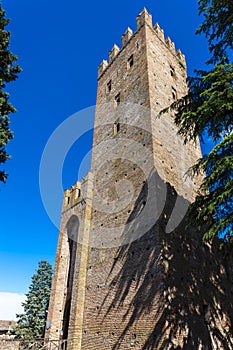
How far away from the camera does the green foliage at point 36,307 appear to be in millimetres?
20172

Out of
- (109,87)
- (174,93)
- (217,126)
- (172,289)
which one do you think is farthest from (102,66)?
(172,289)

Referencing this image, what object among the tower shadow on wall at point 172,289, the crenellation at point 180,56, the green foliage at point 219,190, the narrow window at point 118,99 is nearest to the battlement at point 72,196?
the tower shadow on wall at point 172,289

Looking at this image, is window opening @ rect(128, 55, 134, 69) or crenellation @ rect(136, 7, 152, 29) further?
crenellation @ rect(136, 7, 152, 29)

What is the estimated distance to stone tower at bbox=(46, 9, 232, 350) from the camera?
343 inches

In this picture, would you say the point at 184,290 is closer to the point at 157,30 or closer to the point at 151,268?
the point at 151,268

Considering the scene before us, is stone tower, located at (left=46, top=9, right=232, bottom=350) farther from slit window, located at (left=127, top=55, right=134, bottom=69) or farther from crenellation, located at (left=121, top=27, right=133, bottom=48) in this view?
crenellation, located at (left=121, top=27, right=133, bottom=48)

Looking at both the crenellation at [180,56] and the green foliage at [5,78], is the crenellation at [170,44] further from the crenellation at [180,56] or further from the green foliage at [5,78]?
the green foliage at [5,78]

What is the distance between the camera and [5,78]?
9.43 metres

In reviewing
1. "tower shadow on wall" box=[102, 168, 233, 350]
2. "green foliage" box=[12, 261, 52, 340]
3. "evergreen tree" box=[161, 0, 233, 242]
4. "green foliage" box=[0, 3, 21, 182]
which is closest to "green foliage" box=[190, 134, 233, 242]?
"evergreen tree" box=[161, 0, 233, 242]

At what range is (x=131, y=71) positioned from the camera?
53.1 ft

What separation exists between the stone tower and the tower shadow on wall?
0.03 m

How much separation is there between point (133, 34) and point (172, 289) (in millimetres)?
16207

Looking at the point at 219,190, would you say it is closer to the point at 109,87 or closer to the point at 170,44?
the point at 109,87

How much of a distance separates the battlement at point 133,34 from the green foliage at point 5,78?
36.0 ft
